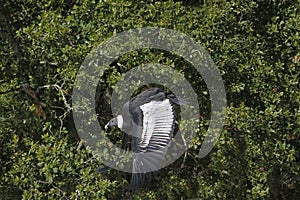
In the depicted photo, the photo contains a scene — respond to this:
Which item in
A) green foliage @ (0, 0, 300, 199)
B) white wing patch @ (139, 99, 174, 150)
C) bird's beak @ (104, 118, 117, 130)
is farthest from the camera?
green foliage @ (0, 0, 300, 199)

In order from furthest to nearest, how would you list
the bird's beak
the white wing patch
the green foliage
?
the green foliage < the bird's beak < the white wing patch

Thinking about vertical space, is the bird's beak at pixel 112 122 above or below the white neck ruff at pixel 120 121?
below

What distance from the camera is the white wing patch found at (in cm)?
315

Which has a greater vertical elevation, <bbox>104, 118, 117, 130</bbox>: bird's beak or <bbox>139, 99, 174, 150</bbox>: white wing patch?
<bbox>139, 99, 174, 150</bbox>: white wing patch

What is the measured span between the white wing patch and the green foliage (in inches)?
8.9

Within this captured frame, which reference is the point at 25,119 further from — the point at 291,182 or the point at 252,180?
the point at 291,182

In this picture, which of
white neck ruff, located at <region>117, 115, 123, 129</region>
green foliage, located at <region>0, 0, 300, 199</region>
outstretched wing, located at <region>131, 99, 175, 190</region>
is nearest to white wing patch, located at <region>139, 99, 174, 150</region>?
outstretched wing, located at <region>131, 99, 175, 190</region>

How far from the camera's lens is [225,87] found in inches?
141

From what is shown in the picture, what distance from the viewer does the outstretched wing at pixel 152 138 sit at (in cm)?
316

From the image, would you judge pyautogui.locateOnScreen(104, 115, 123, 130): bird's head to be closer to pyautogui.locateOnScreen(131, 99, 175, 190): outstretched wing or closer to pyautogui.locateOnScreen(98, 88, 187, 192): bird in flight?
pyautogui.locateOnScreen(98, 88, 187, 192): bird in flight

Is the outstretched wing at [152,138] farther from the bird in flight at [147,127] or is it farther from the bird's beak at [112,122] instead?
the bird's beak at [112,122]

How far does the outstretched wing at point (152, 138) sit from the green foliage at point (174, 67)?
18cm

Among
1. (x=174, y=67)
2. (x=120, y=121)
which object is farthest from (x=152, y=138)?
(x=174, y=67)

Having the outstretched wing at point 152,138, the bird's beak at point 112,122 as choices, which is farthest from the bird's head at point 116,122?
the outstretched wing at point 152,138
